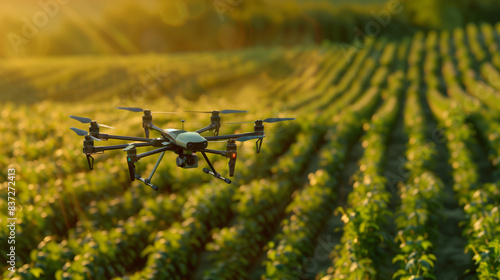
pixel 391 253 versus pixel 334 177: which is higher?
pixel 334 177

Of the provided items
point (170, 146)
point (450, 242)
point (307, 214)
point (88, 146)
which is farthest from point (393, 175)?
point (88, 146)

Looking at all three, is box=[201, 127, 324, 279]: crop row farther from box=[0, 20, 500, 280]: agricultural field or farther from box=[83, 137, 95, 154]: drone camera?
box=[83, 137, 95, 154]: drone camera

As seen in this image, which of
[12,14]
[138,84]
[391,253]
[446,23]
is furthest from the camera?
[446,23]

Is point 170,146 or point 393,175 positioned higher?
point 393,175

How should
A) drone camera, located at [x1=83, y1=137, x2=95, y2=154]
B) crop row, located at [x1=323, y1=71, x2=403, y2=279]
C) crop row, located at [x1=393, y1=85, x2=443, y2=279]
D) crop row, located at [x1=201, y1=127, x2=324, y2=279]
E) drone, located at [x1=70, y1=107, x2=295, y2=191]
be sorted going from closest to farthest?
drone, located at [x1=70, y1=107, x2=295, y2=191] < drone camera, located at [x1=83, y1=137, x2=95, y2=154] < crop row, located at [x1=393, y1=85, x2=443, y2=279] < crop row, located at [x1=323, y1=71, x2=403, y2=279] < crop row, located at [x1=201, y1=127, x2=324, y2=279]

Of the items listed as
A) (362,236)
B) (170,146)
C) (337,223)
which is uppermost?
(337,223)

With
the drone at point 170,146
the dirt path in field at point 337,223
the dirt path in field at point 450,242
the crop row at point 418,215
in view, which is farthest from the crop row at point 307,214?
the drone at point 170,146

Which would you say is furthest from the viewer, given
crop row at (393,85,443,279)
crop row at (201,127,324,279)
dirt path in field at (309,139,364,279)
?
dirt path in field at (309,139,364,279)

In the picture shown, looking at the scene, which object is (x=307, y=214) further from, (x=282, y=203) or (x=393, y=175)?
(x=393, y=175)

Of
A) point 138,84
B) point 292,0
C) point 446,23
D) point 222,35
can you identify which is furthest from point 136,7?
point 446,23

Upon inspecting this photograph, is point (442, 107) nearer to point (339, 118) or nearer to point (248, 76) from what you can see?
point (339, 118)

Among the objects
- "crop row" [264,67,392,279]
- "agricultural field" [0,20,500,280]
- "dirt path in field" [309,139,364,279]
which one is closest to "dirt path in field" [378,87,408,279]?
"agricultural field" [0,20,500,280]
